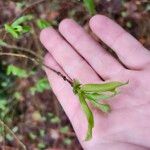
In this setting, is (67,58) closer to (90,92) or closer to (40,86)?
(90,92)

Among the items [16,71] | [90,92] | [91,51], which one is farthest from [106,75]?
[16,71]

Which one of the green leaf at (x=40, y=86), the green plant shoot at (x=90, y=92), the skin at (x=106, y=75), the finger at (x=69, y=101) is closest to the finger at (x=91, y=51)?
the skin at (x=106, y=75)

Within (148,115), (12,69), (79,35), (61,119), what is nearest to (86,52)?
(79,35)

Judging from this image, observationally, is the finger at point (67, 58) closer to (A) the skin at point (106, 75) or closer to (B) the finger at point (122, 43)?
(A) the skin at point (106, 75)

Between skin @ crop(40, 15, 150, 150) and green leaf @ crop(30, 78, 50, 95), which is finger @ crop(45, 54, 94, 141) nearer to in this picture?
skin @ crop(40, 15, 150, 150)

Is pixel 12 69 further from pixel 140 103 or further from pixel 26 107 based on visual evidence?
pixel 140 103

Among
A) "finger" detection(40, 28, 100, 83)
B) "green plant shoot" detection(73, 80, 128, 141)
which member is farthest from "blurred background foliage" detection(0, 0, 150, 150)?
"green plant shoot" detection(73, 80, 128, 141)
